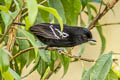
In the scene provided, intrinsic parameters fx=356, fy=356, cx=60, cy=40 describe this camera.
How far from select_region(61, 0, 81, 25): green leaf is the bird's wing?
0.61 feet

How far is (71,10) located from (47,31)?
220 mm

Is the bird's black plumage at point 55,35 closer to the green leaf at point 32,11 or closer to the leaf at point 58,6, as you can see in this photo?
the leaf at point 58,6

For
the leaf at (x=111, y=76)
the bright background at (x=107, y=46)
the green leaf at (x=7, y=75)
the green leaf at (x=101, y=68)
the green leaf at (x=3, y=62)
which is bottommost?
the bright background at (x=107, y=46)

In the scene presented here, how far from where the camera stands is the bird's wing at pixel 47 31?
111 centimetres

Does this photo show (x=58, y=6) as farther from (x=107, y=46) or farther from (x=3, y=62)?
(x=107, y=46)

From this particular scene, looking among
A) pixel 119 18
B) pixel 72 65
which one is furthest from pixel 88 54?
pixel 119 18

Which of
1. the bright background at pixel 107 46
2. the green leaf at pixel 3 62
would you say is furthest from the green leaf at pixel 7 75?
the bright background at pixel 107 46

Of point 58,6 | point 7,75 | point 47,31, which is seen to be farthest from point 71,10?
point 7,75

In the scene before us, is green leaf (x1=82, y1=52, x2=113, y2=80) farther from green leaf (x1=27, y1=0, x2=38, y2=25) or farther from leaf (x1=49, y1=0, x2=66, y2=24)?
green leaf (x1=27, y1=0, x2=38, y2=25)

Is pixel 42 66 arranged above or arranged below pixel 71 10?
below

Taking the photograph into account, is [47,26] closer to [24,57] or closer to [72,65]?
[24,57]

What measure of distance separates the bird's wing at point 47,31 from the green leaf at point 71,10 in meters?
0.19

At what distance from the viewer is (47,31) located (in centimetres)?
112

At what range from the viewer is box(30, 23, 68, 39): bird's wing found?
1105 millimetres
